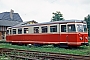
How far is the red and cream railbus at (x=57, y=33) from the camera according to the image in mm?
19047

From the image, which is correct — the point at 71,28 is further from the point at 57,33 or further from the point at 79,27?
the point at 57,33

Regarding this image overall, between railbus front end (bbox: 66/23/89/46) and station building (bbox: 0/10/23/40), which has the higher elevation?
station building (bbox: 0/10/23/40)

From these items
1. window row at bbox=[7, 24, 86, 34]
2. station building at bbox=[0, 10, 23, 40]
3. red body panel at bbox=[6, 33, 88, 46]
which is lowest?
red body panel at bbox=[6, 33, 88, 46]

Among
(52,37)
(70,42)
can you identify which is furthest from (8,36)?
(70,42)

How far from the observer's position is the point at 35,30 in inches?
906

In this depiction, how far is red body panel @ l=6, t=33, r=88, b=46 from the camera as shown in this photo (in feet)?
62.1

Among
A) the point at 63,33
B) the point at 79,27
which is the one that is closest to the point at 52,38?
the point at 63,33

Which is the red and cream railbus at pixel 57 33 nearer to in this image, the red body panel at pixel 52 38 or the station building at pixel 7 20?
the red body panel at pixel 52 38

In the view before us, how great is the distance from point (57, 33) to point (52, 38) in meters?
0.98

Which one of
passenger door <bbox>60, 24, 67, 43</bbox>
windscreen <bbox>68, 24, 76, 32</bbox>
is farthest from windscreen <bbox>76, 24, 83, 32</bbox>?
passenger door <bbox>60, 24, 67, 43</bbox>

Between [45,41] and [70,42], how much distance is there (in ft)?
11.6

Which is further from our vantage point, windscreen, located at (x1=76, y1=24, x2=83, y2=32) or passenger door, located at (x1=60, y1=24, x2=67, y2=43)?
passenger door, located at (x1=60, y1=24, x2=67, y2=43)

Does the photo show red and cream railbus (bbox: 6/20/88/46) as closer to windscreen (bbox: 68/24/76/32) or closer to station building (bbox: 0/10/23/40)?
windscreen (bbox: 68/24/76/32)

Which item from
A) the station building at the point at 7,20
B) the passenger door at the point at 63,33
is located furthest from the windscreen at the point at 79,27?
the station building at the point at 7,20
